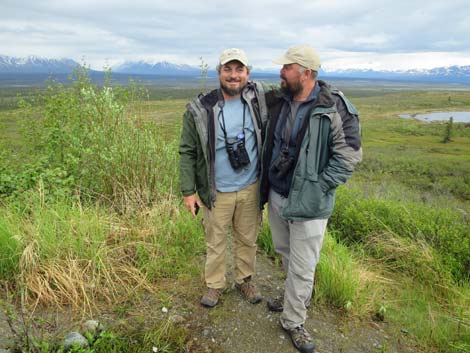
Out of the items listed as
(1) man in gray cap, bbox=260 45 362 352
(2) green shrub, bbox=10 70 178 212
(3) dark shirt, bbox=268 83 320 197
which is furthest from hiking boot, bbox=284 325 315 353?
(2) green shrub, bbox=10 70 178 212

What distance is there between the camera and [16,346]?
2.37 meters

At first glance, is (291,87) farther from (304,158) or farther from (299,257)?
(299,257)

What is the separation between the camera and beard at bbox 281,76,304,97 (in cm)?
255

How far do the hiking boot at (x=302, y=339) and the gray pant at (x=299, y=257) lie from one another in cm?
5

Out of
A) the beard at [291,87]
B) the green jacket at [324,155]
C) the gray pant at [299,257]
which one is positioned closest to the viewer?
the green jacket at [324,155]

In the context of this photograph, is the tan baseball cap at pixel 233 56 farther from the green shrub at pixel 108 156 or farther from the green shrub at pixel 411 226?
the green shrub at pixel 411 226

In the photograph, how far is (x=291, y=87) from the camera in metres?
2.57

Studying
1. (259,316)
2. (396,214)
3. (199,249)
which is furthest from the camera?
(396,214)

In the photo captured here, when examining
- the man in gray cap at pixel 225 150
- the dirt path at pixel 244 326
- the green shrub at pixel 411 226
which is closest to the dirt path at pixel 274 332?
the dirt path at pixel 244 326

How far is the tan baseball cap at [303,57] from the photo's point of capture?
8.11 feet

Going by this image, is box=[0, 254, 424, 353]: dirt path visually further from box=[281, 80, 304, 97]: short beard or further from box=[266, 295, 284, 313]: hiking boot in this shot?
box=[281, 80, 304, 97]: short beard

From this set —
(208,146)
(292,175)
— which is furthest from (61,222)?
(292,175)

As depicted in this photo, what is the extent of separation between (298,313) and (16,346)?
2127mm

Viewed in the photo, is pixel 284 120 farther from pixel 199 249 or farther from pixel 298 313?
pixel 199 249
